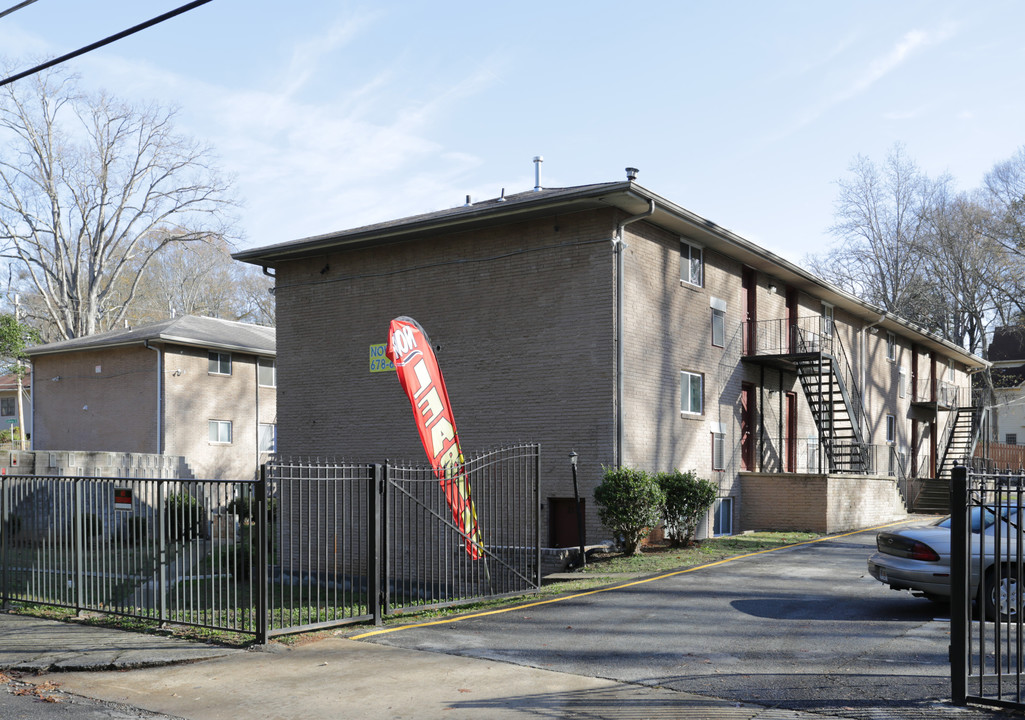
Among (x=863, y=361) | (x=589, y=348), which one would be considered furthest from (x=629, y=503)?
(x=863, y=361)

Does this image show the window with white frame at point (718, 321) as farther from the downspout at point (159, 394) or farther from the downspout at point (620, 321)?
the downspout at point (159, 394)

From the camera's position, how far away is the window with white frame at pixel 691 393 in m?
22.4

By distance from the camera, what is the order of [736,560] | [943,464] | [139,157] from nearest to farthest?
[736,560]
[943,464]
[139,157]

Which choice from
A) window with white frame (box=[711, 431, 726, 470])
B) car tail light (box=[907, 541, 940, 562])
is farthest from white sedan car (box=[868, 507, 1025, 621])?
window with white frame (box=[711, 431, 726, 470])

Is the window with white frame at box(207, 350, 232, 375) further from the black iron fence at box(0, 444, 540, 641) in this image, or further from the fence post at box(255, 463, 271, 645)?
the fence post at box(255, 463, 271, 645)

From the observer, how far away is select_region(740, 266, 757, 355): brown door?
25.5 metres

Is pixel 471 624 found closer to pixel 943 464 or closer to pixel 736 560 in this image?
pixel 736 560

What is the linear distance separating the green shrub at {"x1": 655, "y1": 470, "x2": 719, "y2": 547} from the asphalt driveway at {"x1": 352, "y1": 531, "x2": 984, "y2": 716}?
4.53 metres

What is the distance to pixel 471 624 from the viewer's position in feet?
36.8

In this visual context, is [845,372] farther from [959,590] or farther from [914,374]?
[959,590]

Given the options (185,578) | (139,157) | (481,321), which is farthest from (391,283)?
(139,157)

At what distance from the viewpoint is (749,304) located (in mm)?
25875

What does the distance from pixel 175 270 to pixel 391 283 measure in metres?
44.5

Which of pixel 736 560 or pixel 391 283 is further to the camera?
→ pixel 391 283
